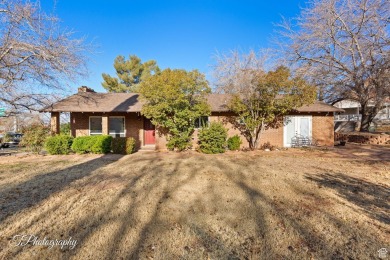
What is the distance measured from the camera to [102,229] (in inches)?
141

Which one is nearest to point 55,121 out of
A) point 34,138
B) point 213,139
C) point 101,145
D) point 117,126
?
point 34,138

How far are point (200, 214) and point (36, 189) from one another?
14.8 ft

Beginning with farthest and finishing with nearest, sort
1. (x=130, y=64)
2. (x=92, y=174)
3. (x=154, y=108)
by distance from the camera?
(x=130, y=64) → (x=154, y=108) → (x=92, y=174)

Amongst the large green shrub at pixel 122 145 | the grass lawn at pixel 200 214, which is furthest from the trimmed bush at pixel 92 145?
the grass lawn at pixel 200 214

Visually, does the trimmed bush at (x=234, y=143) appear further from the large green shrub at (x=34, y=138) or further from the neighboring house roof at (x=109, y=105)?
the large green shrub at (x=34, y=138)

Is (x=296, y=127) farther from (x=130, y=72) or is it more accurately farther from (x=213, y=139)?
(x=130, y=72)

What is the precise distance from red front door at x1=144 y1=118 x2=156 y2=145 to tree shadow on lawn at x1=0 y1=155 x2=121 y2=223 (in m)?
7.26

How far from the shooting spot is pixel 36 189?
18.4ft

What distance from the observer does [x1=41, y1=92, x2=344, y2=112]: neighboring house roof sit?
13.7 metres

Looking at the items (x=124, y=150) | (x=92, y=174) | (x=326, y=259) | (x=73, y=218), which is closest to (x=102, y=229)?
(x=73, y=218)

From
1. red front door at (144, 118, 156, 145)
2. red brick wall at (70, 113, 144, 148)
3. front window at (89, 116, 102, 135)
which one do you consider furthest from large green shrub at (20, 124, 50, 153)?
red front door at (144, 118, 156, 145)

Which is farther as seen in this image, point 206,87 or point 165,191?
point 206,87

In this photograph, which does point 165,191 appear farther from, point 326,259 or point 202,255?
point 326,259

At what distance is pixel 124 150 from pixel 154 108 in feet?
9.41
